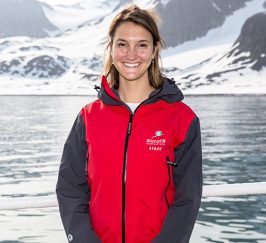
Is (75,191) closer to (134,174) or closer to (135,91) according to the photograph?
(134,174)

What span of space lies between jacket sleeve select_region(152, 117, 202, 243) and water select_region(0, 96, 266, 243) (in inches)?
549

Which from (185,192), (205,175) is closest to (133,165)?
(185,192)

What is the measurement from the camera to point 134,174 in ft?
11.8

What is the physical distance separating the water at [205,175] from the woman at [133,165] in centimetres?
1393

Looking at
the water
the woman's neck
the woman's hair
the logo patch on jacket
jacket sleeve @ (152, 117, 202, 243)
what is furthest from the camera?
the water

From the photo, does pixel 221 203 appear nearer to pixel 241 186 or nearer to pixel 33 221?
pixel 33 221

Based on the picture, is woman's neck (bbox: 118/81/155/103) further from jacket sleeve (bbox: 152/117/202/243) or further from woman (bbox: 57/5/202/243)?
jacket sleeve (bbox: 152/117/202/243)

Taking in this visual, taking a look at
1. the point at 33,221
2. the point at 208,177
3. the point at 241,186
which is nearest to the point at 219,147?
the point at 208,177

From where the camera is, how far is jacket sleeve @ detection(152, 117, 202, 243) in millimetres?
3459

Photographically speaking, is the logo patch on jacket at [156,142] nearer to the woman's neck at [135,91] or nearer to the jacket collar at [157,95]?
the jacket collar at [157,95]

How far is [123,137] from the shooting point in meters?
3.66

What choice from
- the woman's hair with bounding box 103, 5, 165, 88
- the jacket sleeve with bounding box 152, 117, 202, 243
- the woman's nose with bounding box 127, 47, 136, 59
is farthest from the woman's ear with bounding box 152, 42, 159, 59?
the jacket sleeve with bounding box 152, 117, 202, 243

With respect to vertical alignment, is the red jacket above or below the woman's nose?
below

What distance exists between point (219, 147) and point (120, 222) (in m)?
44.5
